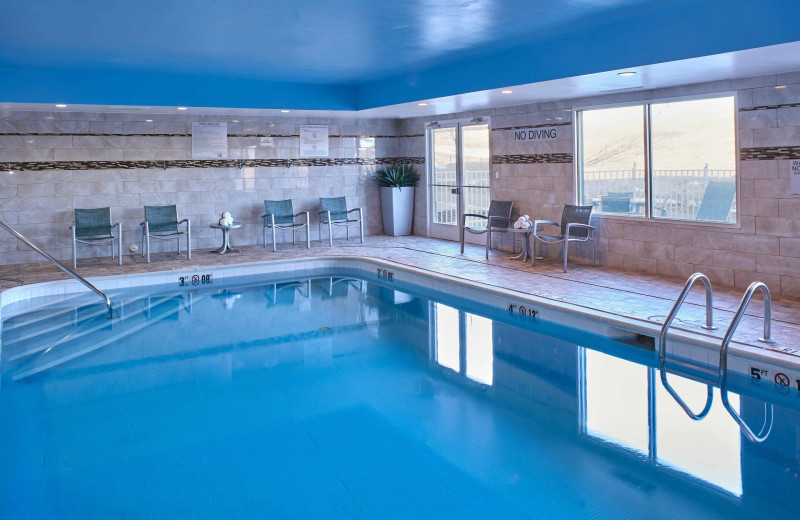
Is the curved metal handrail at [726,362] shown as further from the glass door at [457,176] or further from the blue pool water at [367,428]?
the glass door at [457,176]

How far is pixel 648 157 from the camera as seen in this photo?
8.24 metres

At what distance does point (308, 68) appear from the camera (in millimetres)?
8578

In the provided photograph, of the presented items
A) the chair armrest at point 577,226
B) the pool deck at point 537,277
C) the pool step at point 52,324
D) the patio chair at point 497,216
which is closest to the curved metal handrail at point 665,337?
the pool deck at point 537,277

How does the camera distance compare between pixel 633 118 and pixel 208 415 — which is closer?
pixel 208 415

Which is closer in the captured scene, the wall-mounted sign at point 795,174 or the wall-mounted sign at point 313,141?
the wall-mounted sign at point 795,174

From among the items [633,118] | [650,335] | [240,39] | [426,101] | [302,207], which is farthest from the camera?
[302,207]

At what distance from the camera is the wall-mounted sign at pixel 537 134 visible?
9.45 meters

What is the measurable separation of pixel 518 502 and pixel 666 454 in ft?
3.60

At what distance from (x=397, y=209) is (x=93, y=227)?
5231 millimetres

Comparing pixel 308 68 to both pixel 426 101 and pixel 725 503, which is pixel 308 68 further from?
pixel 725 503

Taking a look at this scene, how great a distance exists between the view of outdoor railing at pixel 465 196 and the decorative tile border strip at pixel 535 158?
462 millimetres

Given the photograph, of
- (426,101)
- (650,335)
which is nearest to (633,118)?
(426,101)

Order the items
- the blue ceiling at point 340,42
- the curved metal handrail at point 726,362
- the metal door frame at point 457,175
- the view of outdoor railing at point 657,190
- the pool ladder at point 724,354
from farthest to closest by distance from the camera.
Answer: the metal door frame at point 457,175 < the view of outdoor railing at point 657,190 < the blue ceiling at point 340,42 < the pool ladder at point 724,354 < the curved metal handrail at point 726,362

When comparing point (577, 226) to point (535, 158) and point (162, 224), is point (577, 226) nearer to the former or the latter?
point (535, 158)
